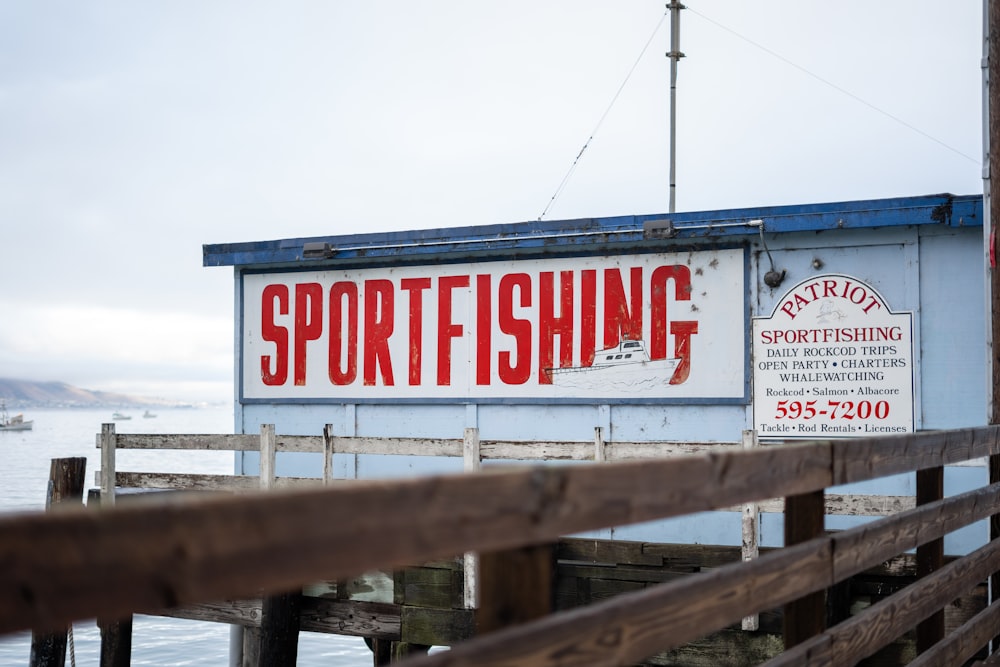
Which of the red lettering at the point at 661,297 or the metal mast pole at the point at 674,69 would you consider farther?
the metal mast pole at the point at 674,69

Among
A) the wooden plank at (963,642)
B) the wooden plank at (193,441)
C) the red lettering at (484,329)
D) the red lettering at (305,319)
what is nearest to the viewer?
the wooden plank at (963,642)

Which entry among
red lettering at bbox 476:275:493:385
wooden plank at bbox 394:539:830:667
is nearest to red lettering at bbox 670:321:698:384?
red lettering at bbox 476:275:493:385

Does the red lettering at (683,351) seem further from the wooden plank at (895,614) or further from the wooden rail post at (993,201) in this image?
the wooden plank at (895,614)

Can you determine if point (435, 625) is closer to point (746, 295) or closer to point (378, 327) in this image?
point (378, 327)

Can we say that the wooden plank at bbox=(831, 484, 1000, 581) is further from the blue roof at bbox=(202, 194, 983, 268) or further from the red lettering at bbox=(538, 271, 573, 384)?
the red lettering at bbox=(538, 271, 573, 384)

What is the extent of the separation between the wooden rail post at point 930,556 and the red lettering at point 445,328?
8068 mm

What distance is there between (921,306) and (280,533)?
33.4ft

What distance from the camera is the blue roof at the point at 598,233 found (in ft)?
35.0

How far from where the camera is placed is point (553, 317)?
1246 centimetres

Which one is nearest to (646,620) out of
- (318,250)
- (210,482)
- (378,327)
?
(210,482)

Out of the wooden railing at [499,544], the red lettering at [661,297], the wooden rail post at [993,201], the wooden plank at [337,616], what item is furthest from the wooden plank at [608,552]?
the wooden railing at [499,544]

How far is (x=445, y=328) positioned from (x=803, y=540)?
957 cm

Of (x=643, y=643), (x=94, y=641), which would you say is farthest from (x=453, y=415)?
(x=94, y=641)

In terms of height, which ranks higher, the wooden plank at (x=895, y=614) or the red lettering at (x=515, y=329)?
the red lettering at (x=515, y=329)
